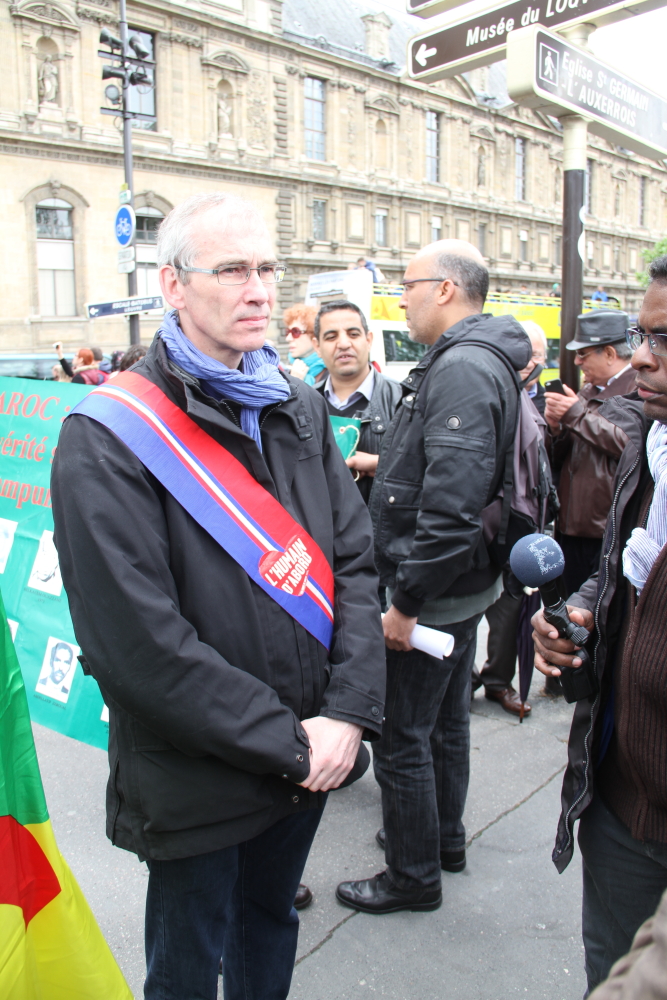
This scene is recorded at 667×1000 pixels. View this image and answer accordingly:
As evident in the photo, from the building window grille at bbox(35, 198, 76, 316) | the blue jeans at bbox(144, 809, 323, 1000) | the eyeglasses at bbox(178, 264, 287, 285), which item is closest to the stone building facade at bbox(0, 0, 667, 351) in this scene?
the building window grille at bbox(35, 198, 76, 316)

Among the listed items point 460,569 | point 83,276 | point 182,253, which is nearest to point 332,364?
point 460,569

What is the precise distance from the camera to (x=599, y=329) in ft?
13.5

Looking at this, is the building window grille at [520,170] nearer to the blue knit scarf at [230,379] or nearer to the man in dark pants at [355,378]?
the man in dark pants at [355,378]

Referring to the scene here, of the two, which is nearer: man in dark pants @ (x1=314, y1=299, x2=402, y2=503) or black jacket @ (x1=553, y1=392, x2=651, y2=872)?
black jacket @ (x1=553, y1=392, x2=651, y2=872)

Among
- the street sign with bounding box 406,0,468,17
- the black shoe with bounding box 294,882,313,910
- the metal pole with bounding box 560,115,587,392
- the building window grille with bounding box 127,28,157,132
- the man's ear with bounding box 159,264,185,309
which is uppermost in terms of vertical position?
the building window grille with bounding box 127,28,157,132

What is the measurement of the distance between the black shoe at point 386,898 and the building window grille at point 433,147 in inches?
1620

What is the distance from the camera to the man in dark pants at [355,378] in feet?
11.5

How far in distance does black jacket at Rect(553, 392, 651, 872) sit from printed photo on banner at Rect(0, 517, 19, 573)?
93.1 inches

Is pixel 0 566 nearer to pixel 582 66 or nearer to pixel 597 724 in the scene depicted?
pixel 597 724

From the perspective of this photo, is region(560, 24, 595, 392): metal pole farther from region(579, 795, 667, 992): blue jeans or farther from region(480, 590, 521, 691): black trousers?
region(579, 795, 667, 992): blue jeans

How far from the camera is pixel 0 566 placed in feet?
10.3

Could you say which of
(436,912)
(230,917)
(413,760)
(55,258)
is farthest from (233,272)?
(55,258)

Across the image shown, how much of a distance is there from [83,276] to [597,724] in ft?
94.3

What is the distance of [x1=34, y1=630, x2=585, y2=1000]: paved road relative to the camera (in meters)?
2.23
